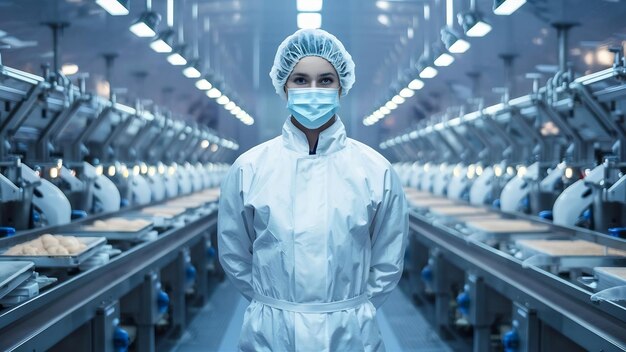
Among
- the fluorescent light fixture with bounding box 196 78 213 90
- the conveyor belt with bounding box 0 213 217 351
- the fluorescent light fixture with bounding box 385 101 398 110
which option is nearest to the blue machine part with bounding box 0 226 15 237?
the conveyor belt with bounding box 0 213 217 351

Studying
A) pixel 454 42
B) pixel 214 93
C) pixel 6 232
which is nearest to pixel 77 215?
pixel 6 232

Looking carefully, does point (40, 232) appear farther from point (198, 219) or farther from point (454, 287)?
point (454, 287)

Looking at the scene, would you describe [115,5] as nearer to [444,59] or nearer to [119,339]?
[119,339]

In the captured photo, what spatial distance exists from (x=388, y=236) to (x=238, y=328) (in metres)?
3.59

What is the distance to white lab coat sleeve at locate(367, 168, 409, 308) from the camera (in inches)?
73.8

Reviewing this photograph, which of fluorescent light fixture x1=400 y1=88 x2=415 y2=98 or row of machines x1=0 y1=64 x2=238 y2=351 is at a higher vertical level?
fluorescent light fixture x1=400 y1=88 x2=415 y2=98

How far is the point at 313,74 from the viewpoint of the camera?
74.9 inches

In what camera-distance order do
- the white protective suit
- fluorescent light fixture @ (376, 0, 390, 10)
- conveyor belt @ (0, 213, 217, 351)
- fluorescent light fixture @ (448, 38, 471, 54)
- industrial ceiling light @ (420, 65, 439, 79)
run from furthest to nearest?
1. fluorescent light fixture @ (376, 0, 390, 10)
2. industrial ceiling light @ (420, 65, 439, 79)
3. fluorescent light fixture @ (448, 38, 471, 54)
4. conveyor belt @ (0, 213, 217, 351)
5. the white protective suit

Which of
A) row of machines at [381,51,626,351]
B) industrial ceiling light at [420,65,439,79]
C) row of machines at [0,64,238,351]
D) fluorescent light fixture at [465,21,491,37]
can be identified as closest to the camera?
row of machines at [0,64,238,351]

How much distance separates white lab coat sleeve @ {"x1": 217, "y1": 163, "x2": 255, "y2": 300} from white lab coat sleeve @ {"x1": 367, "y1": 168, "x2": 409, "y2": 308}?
38 cm

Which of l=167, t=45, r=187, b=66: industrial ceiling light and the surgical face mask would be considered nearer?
the surgical face mask

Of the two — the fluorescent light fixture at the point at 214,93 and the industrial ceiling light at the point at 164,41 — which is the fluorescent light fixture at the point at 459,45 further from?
the fluorescent light fixture at the point at 214,93

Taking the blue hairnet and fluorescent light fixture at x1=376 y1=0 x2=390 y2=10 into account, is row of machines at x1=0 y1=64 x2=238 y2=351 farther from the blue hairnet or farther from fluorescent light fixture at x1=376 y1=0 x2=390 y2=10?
fluorescent light fixture at x1=376 y1=0 x2=390 y2=10

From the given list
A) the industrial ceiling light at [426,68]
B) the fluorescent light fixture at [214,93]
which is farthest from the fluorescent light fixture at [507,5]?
the fluorescent light fixture at [214,93]
